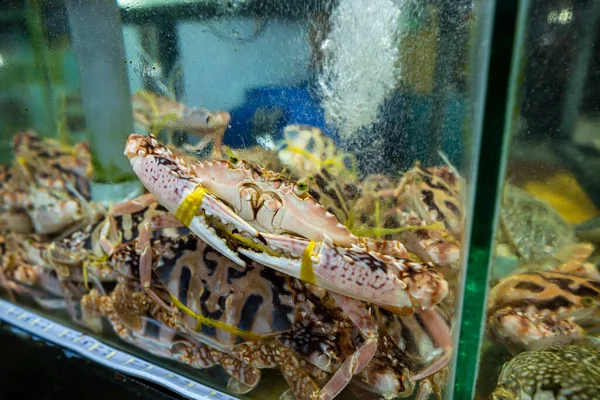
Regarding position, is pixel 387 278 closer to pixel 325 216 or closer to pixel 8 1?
pixel 325 216

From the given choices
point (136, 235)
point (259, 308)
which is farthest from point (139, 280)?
point (259, 308)

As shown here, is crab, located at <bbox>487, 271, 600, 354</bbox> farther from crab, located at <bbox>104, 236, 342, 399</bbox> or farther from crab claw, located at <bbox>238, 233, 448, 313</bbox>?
crab, located at <bbox>104, 236, 342, 399</bbox>

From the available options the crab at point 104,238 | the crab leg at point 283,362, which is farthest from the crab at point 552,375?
the crab at point 104,238

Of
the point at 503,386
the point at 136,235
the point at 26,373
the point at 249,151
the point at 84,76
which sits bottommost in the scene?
the point at 26,373

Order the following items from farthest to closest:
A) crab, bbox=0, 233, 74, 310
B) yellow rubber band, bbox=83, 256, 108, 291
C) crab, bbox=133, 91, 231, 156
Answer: crab, bbox=0, 233, 74, 310
yellow rubber band, bbox=83, 256, 108, 291
crab, bbox=133, 91, 231, 156

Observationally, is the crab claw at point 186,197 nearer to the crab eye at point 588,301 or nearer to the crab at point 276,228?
the crab at point 276,228

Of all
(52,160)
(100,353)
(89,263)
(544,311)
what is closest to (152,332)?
(100,353)

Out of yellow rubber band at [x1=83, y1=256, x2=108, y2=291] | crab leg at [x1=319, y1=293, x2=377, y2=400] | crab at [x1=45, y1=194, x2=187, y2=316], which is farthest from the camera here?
yellow rubber band at [x1=83, y1=256, x2=108, y2=291]

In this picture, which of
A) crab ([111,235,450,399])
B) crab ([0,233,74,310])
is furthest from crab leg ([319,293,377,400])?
crab ([0,233,74,310])
